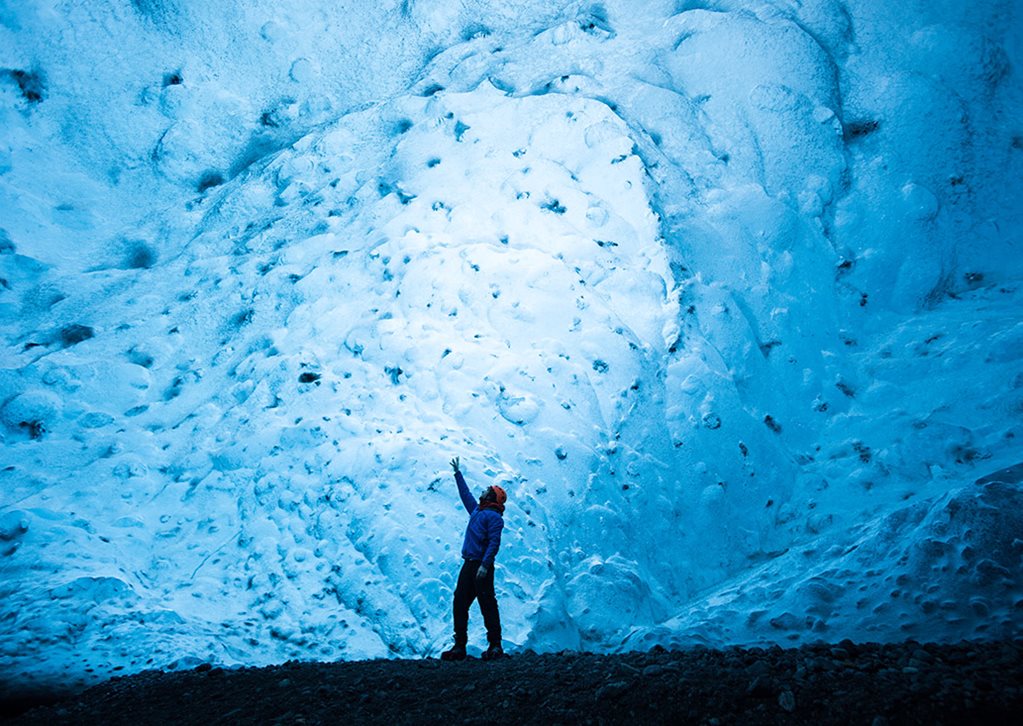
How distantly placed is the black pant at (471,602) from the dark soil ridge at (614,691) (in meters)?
0.41

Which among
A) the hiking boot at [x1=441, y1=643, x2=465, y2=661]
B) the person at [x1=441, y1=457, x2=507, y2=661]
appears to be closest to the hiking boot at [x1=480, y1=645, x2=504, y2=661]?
the person at [x1=441, y1=457, x2=507, y2=661]

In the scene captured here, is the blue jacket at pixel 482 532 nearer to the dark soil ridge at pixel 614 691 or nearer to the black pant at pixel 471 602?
the black pant at pixel 471 602

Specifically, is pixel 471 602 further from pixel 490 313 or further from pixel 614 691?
pixel 490 313

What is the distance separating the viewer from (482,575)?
4.04m

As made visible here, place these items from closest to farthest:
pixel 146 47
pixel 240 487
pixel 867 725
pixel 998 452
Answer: pixel 867 725 < pixel 998 452 < pixel 240 487 < pixel 146 47

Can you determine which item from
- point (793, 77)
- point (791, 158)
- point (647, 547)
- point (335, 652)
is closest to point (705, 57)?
point (793, 77)

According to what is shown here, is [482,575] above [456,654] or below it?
above

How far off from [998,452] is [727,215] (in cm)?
334

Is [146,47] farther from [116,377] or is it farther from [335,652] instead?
Answer: [335,652]

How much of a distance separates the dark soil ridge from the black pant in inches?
16.3

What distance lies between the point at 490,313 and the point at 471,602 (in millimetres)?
3112

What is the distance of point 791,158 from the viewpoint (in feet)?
21.9

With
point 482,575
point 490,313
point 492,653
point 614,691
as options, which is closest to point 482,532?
point 482,575

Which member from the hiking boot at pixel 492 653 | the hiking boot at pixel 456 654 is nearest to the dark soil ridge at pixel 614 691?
the hiking boot at pixel 492 653
